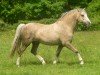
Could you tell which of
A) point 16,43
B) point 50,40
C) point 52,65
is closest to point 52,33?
point 50,40

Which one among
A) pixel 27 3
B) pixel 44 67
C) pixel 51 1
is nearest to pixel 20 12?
pixel 27 3

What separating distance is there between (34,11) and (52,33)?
50.6 feet

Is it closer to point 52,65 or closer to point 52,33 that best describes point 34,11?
point 52,33

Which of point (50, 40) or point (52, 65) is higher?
point (50, 40)

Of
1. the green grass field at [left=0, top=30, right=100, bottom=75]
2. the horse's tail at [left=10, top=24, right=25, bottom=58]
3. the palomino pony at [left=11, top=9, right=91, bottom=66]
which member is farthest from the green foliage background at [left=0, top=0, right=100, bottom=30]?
the horse's tail at [left=10, top=24, right=25, bottom=58]

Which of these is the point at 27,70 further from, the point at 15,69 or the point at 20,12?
the point at 20,12

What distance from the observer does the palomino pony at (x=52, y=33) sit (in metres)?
13.1

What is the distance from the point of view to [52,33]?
1312cm

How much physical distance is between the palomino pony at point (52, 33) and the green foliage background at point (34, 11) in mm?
13821

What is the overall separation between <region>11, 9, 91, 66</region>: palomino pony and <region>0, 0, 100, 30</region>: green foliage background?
1382cm

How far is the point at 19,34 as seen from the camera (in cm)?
1316

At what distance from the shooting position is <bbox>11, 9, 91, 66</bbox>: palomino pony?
13070 millimetres

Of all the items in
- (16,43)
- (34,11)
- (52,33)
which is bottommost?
(34,11)

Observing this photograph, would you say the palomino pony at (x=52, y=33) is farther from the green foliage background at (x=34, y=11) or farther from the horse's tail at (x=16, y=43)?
the green foliage background at (x=34, y=11)
